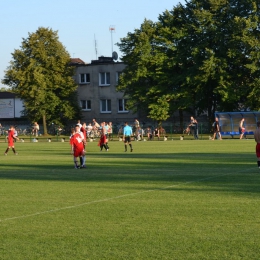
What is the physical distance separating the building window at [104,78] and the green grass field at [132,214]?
2745 inches

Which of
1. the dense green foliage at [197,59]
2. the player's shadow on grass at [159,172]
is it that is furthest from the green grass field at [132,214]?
the dense green foliage at [197,59]

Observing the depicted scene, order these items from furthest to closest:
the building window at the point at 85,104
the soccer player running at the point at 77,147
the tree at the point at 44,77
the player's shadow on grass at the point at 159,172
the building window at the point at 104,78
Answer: the building window at the point at 85,104, the building window at the point at 104,78, the tree at the point at 44,77, the soccer player running at the point at 77,147, the player's shadow on grass at the point at 159,172

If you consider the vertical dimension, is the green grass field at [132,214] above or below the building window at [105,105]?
below

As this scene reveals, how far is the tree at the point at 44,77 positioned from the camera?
292 ft

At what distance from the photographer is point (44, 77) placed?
→ 89.3 metres

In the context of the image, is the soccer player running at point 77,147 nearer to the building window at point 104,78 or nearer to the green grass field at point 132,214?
the green grass field at point 132,214

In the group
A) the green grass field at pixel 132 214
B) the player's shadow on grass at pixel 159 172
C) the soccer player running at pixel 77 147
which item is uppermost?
the soccer player running at pixel 77 147

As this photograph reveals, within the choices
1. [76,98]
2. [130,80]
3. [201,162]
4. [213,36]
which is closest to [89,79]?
[76,98]

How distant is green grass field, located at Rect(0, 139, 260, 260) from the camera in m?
10.6

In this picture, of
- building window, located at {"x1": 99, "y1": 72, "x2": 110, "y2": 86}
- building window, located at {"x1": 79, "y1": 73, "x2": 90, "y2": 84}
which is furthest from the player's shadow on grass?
building window, located at {"x1": 79, "y1": 73, "x2": 90, "y2": 84}

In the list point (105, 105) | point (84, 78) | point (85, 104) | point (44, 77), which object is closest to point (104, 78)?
point (84, 78)

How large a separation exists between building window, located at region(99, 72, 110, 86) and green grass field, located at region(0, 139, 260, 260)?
69732 millimetres

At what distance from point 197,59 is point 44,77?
22.6 meters

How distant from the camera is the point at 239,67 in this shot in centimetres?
7469
